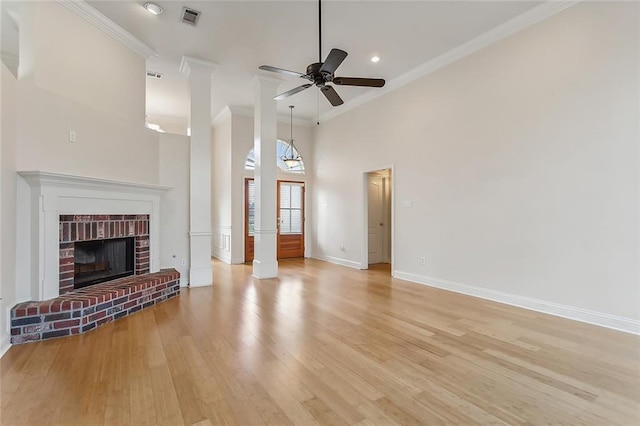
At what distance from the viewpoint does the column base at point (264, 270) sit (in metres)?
5.56

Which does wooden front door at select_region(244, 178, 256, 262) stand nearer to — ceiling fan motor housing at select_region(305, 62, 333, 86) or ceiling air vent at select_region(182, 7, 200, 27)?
ceiling air vent at select_region(182, 7, 200, 27)

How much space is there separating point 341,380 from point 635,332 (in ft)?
10.0

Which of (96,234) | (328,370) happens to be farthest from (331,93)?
(96,234)

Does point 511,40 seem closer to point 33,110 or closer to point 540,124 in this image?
point 540,124

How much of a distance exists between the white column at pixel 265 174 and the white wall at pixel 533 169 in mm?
2288

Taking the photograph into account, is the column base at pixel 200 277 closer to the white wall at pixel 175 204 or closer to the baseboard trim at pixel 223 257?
the white wall at pixel 175 204

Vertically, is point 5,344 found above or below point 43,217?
below

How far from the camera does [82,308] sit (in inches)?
117

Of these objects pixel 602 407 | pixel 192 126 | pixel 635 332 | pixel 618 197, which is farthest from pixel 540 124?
pixel 192 126

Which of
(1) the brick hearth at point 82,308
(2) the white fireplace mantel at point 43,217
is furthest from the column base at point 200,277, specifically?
(2) the white fireplace mantel at point 43,217

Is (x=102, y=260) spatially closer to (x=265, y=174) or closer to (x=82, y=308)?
(x=82, y=308)

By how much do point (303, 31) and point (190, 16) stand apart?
1.43m

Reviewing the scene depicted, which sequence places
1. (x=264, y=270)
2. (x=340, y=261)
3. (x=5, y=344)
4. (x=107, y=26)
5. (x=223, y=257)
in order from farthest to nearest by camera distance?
(x=223, y=257)
(x=340, y=261)
(x=264, y=270)
(x=107, y=26)
(x=5, y=344)

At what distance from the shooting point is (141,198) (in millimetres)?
4305
